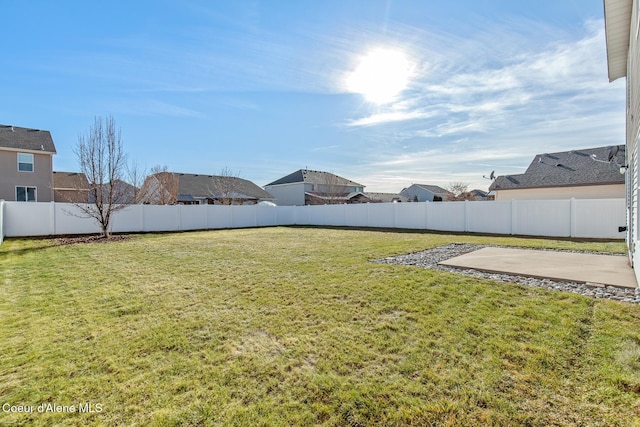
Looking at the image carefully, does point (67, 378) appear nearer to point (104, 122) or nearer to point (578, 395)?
point (578, 395)

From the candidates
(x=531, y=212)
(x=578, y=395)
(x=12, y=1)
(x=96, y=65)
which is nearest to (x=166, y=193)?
(x=96, y=65)

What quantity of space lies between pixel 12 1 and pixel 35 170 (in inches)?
605

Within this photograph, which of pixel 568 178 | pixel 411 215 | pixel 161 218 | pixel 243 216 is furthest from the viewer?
pixel 243 216

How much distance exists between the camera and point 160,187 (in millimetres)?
25141

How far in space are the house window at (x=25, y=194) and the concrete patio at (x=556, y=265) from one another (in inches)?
930

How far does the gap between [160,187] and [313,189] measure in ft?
54.4

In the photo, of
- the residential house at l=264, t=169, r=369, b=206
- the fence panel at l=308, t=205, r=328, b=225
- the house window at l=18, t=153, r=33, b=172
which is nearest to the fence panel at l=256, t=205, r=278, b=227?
the fence panel at l=308, t=205, r=328, b=225

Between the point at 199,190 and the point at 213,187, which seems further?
the point at 213,187

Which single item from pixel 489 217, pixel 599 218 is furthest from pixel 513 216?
pixel 599 218

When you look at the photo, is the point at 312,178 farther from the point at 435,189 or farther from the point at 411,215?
the point at 411,215

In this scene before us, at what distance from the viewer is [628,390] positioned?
2055mm

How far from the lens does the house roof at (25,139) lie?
1759 cm

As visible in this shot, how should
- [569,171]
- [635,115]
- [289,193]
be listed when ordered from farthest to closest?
[289,193], [569,171], [635,115]

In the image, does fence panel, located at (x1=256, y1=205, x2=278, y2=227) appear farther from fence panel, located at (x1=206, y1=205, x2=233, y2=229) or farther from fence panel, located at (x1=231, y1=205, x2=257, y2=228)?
fence panel, located at (x1=206, y1=205, x2=233, y2=229)
